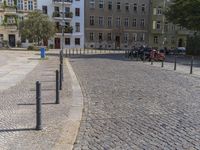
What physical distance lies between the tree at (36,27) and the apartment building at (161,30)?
2973 centimetres

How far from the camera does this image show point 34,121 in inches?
249

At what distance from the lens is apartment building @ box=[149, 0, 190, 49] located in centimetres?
6456

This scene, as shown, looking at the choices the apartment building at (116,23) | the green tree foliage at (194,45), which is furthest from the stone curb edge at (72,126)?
the apartment building at (116,23)

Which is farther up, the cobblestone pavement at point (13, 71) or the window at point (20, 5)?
the window at point (20, 5)

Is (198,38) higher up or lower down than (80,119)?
higher up

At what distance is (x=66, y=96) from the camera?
30.1ft

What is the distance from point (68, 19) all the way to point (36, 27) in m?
18.2

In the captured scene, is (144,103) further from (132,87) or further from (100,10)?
(100,10)

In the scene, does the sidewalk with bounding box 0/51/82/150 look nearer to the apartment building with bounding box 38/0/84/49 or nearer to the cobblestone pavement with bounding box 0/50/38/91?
the cobblestone pavement with bounding box 0/50/38/91

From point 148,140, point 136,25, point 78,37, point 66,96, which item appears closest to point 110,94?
point 66,96

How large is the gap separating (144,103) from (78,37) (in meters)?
52.4

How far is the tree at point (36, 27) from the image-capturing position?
4122 centimetres

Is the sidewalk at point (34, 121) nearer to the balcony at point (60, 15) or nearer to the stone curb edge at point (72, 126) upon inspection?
the stone curb edge at point (72, 126)

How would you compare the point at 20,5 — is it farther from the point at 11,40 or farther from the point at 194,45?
the point at 194,45
